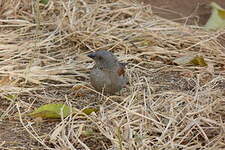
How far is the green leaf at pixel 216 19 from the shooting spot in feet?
20.6

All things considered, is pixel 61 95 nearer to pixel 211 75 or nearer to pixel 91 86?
pixel 91 86

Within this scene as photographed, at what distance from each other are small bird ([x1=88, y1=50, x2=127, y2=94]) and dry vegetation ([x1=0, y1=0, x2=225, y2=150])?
91 millimetres

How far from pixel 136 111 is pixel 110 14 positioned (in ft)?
7.18

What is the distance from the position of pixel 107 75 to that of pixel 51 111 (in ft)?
2.00

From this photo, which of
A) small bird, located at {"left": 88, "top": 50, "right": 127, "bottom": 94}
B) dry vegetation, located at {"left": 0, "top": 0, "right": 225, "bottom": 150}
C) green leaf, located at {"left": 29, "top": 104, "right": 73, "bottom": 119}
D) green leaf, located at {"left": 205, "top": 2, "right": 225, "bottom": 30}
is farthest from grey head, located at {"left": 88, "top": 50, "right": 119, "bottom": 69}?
green leaf, located at {"left": 205, "top": 2, "right": 225, "bottom": 30}

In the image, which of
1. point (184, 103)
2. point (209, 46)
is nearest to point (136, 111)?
point (184, 103)

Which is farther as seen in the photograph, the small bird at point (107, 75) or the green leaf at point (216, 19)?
the green leaf at point (216, 19)

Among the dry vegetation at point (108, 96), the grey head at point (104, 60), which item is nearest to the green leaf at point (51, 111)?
the dry vegetation at point (108, 96)

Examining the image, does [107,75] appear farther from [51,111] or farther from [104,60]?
[51,111]

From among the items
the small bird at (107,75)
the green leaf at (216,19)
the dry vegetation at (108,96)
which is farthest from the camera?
the green leaf at (216,19)

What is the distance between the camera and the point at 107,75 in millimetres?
4805

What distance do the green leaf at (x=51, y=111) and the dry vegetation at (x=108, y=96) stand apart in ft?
0.19

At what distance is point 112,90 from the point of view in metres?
4.79

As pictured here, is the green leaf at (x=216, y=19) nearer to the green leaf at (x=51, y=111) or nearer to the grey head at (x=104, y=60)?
the grey head at (x=104, y=60)
